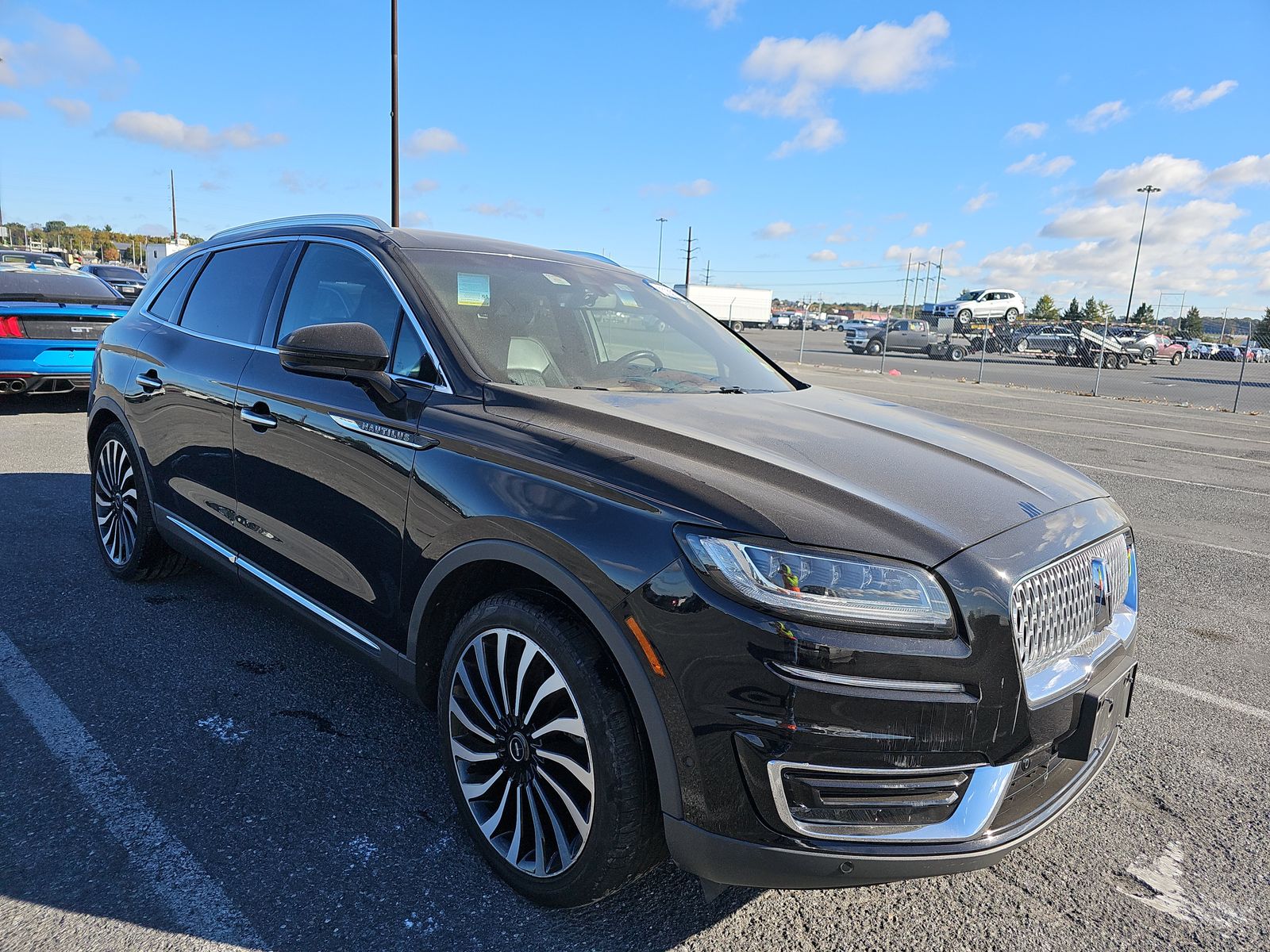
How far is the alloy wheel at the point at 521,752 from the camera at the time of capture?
6.93 ft

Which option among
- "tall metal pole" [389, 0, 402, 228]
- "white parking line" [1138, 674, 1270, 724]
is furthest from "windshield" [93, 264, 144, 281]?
"white parking line" [1138, 674, 1270, 724]

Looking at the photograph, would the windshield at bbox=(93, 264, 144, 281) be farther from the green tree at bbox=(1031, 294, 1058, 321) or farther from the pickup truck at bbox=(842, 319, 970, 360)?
the green tree at bbox=(1031, 294, 1058, 321)

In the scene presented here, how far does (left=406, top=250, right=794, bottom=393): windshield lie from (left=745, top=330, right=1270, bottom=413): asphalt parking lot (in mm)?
12871

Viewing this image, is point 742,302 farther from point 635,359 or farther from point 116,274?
point 635,359

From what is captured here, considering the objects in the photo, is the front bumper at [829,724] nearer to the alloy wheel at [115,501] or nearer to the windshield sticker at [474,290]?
the windshield sticker at [474,290]

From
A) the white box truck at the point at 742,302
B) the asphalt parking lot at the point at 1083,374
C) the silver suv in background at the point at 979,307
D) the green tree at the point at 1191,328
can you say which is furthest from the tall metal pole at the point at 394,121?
the green tree at the point at 1191,328

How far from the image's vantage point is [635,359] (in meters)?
3.35

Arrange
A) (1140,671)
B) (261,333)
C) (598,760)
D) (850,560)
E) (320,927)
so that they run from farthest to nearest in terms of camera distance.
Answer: (1140,671), (261,333), (320,927), (598,760), (850,560)

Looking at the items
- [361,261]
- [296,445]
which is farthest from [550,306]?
[296,445]

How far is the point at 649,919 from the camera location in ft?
7.31

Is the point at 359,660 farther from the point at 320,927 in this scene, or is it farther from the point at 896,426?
the point at 896,426

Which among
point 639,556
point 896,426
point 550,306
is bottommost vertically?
point 639,556

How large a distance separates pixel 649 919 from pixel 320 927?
0.82 metres

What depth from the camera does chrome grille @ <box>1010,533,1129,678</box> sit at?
1944mm
